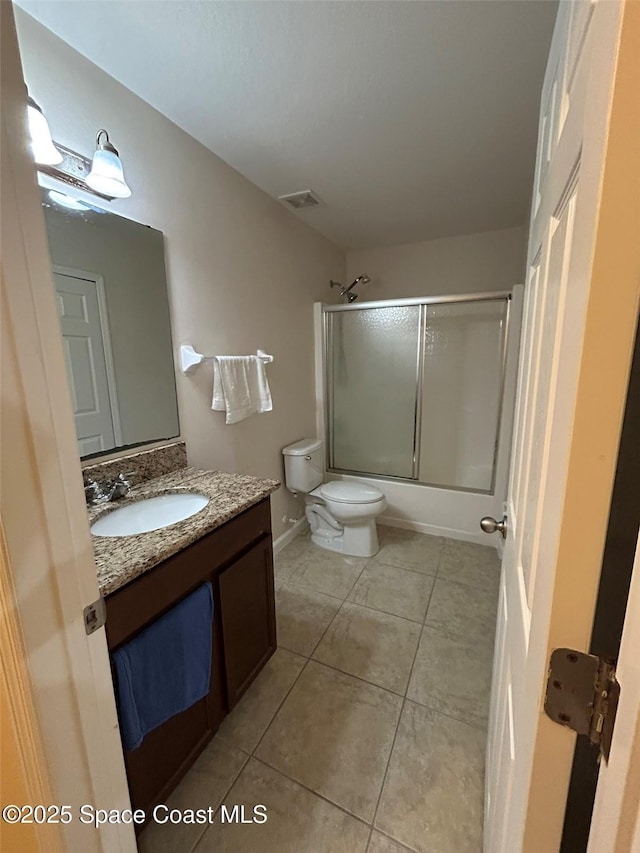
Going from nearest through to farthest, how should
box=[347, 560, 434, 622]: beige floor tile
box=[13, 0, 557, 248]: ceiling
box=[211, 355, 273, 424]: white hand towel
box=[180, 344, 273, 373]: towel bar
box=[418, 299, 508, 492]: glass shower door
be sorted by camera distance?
box=[13, 0, 557, 248]: ceiling
box=[180, 344, 273, 373]: towel bar
box=[211, 355, 273, 424]: white hand towel
box=[347, 560, 434, 622]: beige floor tile
box=[418, 299, 508, 492]: glass shower door

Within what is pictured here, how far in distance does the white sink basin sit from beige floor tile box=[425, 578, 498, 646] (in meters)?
1.37

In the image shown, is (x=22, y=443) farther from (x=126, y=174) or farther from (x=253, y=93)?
(x=253, y=93)

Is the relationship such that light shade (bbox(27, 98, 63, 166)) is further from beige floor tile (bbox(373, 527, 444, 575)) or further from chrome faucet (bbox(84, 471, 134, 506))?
beige floor tile (bbox(373, 527, 444, 575))

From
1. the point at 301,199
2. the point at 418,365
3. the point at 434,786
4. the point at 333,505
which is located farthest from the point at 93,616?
the point at 418,365

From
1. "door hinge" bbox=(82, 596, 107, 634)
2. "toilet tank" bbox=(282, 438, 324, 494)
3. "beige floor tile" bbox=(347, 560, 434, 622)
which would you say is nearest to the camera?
"door hinge" bbox=(82, 596, 107, 634)

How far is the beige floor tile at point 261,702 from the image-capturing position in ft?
4.30

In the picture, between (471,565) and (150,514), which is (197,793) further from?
(471,565)

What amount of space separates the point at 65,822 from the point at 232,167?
2.46m

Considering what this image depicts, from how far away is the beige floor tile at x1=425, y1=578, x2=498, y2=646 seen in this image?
70.2 inches

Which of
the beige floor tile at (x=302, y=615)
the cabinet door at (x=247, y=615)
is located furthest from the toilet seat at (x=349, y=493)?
the cabinet door at (x=247, y=615)

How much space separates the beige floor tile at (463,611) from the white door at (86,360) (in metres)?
1.82

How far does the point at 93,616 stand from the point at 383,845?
1109 millimetres

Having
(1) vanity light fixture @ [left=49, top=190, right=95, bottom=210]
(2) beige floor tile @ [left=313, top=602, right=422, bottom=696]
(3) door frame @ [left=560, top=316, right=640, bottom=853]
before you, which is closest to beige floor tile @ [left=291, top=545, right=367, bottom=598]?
(2) beige floor tile @ [left=313, top=602, right=422, bottom=696]

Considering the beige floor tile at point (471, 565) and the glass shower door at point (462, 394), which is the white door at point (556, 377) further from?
the glass shower door at point (462, 394)
